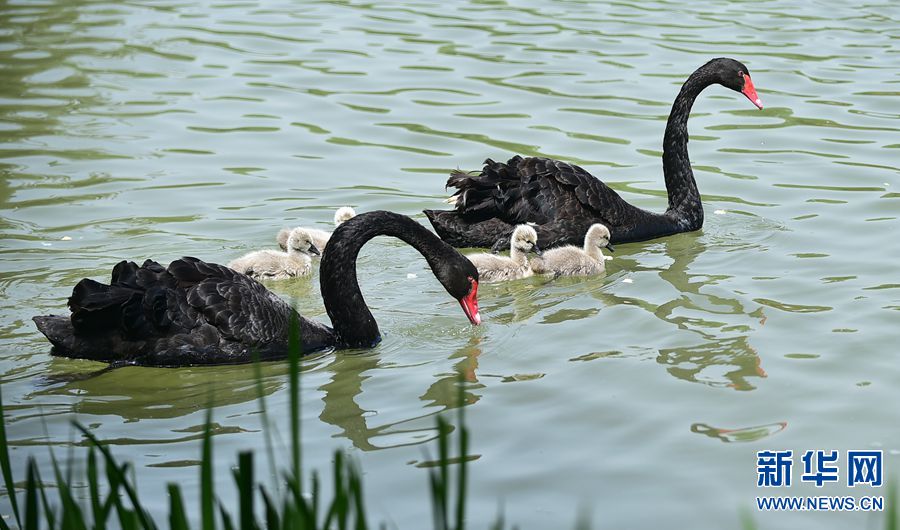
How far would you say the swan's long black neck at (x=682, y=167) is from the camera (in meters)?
8.41

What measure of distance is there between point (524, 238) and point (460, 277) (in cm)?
143

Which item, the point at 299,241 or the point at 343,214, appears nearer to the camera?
the point at 299,241

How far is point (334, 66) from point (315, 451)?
8.10 metres

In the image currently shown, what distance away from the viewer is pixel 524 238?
25.2ft

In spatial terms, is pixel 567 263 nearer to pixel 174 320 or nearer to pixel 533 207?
pixel 533 207

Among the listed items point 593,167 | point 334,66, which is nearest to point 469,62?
point 334,66

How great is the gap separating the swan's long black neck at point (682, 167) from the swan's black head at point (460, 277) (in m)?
2.45

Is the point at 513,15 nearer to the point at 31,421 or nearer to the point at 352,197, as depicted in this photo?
the point at 352,197

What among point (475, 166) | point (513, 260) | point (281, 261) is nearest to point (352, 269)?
point (281, 261)

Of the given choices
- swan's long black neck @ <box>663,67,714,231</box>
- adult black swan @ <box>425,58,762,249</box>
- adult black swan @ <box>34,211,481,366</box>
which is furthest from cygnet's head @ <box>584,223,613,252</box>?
adult black swan @ <box>34,211,481,366</box>

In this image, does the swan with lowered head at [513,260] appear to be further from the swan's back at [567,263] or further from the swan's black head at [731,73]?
the swan's black head at [731,73]

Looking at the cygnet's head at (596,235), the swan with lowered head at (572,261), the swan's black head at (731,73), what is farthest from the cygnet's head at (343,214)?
the swan's black head at (731,73)

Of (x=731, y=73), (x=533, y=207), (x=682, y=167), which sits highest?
(x=731, y=73)

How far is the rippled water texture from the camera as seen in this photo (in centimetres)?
502
